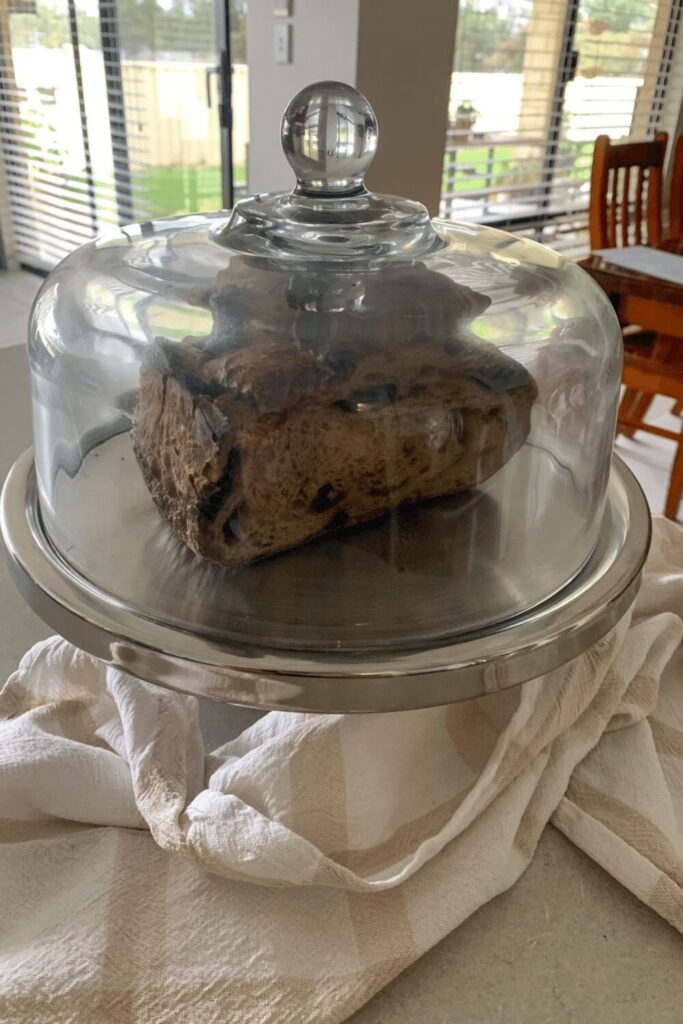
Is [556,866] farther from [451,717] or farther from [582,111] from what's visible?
[582,111]

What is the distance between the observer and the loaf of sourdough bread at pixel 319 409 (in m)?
0.42

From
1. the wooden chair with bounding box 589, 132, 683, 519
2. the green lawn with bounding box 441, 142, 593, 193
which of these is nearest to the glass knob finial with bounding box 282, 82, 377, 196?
the wooden chair with bounding box 589, 132, 683, 519

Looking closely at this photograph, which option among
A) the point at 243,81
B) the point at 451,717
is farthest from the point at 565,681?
the point at 243,81

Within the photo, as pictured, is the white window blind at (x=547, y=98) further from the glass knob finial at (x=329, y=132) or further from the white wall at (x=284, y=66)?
the glass knob finial at (x=329, y=132)

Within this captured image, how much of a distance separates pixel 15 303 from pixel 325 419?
7.79 ft

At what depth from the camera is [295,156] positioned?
0.45m

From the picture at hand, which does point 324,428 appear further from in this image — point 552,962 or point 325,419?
point 552,962

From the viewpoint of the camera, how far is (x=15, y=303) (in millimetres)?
2523

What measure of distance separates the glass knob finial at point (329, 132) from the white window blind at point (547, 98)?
7.18ft

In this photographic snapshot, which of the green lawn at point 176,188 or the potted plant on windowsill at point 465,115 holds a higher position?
the potted plant on windowsill at point 465,115

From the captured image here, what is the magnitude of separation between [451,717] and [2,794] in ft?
0.89

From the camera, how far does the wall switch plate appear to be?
195cm

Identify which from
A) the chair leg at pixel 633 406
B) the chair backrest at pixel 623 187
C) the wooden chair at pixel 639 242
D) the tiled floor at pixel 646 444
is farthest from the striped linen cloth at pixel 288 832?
the chair backrest at pixel 623 187

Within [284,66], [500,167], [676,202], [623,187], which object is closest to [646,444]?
[623,187]
